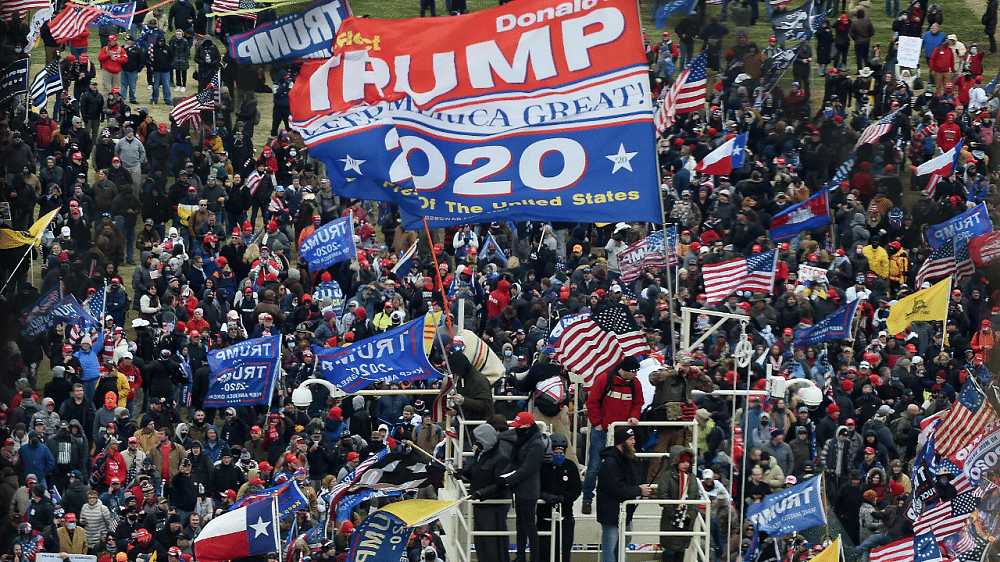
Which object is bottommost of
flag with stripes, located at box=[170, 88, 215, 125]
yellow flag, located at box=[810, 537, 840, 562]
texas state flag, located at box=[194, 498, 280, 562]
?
yellow flag, located at box=[810, 537, 840, 562]

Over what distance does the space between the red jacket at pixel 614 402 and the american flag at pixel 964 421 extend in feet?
22.6

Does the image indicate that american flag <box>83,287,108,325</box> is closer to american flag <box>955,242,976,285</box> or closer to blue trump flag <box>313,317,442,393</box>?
blue trump flag <box>313,317,442,393</box>

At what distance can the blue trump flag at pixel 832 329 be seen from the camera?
29844 mm

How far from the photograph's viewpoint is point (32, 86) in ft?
136

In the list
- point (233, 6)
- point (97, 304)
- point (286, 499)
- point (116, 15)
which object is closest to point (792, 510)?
point (286, 499)

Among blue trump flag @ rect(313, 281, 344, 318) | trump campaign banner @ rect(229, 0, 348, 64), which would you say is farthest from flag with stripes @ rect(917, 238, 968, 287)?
trump campaign banner @ rect(229, 0, 348, 64)

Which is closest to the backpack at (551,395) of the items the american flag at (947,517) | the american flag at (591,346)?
the american flag at (591,346)

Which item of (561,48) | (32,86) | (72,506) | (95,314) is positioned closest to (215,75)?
(32,86)

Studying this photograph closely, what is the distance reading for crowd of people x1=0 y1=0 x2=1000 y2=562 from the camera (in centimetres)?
2072

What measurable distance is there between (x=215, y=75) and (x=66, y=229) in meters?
8.95

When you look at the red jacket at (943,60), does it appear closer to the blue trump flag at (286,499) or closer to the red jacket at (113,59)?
the red jacket at (113,59)

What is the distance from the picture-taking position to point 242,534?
73.1ft

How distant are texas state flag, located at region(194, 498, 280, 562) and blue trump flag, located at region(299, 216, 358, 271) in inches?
481

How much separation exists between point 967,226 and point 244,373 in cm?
1407
